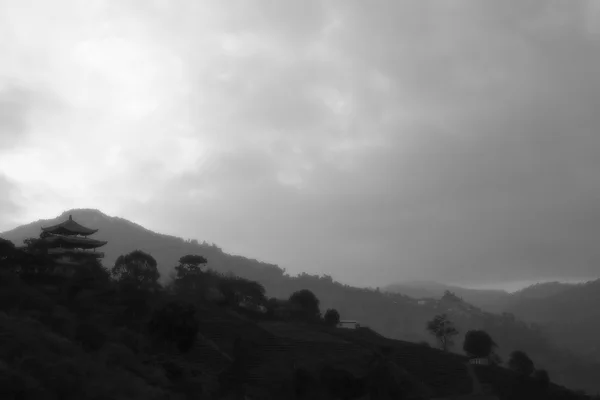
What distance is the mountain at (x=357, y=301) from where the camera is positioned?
141m

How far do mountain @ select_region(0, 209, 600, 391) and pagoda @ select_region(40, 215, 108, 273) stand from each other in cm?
9814

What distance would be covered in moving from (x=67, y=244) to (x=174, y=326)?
22.5 m

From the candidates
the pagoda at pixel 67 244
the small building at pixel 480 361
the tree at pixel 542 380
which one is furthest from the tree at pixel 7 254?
the tree at pixel 542 380

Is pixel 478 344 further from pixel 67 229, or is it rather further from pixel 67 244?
pixel 67 229

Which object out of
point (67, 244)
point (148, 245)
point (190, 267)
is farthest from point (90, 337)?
point (148, 245)

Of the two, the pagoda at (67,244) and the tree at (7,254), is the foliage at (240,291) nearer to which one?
the pagoda at (67,244)

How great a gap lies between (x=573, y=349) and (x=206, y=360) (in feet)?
488

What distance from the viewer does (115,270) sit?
62.3m

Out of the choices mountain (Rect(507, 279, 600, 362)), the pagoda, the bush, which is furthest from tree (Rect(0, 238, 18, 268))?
mountain (Rect(507, 279, 600, 362))

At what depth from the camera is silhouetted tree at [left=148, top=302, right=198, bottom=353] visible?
37938 mm

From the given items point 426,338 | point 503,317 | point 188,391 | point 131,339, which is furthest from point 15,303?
point 503,317

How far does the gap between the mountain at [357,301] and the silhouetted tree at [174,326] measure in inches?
4419

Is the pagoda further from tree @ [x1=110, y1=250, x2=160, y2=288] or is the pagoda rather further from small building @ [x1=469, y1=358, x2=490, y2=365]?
small building @ [x1=469, y1=358, x2=490, y2=365]

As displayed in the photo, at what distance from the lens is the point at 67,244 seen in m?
55.2
